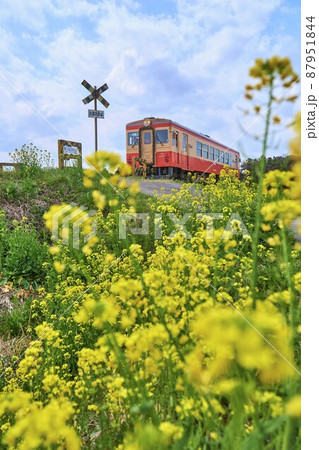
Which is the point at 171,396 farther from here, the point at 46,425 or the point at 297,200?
the point at 297,200

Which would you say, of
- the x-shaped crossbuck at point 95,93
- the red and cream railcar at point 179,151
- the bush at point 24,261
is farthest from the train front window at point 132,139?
the bush at point 24,261

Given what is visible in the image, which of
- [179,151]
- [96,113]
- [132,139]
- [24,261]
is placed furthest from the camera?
[24,261]

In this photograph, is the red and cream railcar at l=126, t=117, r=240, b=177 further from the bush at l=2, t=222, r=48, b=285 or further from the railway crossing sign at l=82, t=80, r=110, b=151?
the bush at l=2, t=222, r=48, b=285

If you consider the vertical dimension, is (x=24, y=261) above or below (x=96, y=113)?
below

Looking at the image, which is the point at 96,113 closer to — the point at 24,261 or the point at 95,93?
the point at 95,93

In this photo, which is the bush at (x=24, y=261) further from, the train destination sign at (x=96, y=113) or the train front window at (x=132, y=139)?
the train destination sign at (x=96, y=113)

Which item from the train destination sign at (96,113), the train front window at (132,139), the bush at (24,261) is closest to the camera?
the train destination sign at (96,113)

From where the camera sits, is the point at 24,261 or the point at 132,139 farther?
the point at 24,261

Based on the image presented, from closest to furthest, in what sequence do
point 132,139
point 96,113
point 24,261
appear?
point 96,113
point 132,139
point 24,261

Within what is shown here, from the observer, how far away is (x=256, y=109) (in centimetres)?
68

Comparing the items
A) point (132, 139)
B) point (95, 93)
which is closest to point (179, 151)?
point (132, 139)

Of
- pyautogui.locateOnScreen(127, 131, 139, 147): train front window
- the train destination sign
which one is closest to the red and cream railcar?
pyautogui.locateOnScreen(127, 131, 139, 147): train front window

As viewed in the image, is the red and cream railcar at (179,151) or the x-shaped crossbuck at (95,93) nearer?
the x-shaped crossbuck at (95,93)

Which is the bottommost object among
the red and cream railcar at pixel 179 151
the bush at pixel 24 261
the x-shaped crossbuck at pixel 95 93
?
the bush at pixel 24 261
